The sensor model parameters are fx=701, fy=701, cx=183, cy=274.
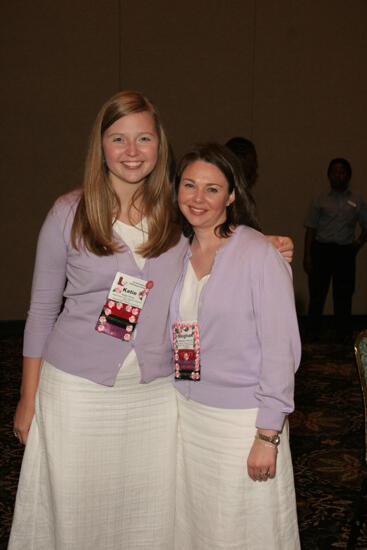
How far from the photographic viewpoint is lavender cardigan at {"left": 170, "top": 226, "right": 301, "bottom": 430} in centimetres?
197

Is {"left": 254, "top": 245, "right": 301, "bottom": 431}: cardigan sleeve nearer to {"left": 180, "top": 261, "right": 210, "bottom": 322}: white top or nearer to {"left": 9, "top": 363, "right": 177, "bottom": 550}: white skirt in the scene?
{"left": 180, "top": 261, "right": 210, "bottom": 322}: white top

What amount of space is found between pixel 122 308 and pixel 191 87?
641 centimetres

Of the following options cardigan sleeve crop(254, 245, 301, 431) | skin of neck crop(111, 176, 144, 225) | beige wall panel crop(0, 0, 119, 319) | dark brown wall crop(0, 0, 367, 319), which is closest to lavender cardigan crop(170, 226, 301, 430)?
cardigan sleeve crop(254, 245, 301, 431)

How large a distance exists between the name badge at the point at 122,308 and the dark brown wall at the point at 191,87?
5778 millimetres

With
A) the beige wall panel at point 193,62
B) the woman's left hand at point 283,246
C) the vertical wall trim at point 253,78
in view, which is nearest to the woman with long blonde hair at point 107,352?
the woman's left hand at point 283,246

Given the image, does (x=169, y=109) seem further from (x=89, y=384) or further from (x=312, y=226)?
(x=89, y=384)

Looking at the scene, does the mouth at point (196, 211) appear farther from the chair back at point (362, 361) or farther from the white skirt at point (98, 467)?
the chair back at point (362, 361)

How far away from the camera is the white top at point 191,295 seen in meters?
2.13

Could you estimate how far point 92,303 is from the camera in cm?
217

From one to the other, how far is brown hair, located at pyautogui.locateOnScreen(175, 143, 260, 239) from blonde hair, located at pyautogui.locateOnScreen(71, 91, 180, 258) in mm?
81

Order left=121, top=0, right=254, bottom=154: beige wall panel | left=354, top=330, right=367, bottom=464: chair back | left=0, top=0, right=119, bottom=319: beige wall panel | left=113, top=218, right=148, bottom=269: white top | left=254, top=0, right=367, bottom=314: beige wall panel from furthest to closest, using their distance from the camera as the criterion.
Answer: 1. left=254, top=0, right=367, bottom=314: beige wall panel
2. left=121, top=0, right=254, bottom=154: beige wall panel
3. left=0, top=0, right=119, bottom=319: beige wall panel
4. left=354, top=330, right=367, bottom=464: chair back
5. left=113, top=218, right=148, bottom=269: white top

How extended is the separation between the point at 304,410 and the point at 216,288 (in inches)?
127

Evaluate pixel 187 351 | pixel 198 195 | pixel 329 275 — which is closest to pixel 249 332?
pixel 187 351

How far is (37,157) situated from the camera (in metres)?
7.68
